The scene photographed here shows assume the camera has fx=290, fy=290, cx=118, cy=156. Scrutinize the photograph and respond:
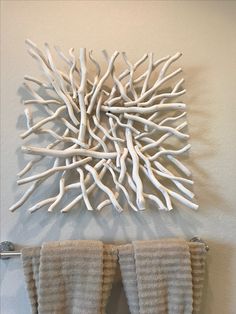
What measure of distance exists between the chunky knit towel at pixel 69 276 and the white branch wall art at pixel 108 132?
0.42 feet

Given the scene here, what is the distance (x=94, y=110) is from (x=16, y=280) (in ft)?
2.04

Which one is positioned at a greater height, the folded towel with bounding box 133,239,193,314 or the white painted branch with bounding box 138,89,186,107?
the white painted branch with bounding box 138,89,186,107

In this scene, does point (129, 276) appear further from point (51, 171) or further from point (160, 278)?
point (51, 171)

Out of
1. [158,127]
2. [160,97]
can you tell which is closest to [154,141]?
[158,127]

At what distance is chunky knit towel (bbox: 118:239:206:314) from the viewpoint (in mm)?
847

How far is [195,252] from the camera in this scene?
2.95 feet

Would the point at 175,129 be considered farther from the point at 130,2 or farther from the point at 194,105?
the point at 130,2

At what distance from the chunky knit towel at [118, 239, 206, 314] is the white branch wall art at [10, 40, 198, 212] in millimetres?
132

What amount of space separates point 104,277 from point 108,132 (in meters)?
0.46

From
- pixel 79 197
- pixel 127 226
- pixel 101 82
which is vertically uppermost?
pixel 101 82

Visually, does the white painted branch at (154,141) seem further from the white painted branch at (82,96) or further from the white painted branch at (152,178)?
the white painted branch at (82,96)

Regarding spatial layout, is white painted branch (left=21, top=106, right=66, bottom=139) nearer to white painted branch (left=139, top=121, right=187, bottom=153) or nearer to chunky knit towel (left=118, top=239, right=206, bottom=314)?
white painted branch (left=139, top=121, right=187, bottom=153)

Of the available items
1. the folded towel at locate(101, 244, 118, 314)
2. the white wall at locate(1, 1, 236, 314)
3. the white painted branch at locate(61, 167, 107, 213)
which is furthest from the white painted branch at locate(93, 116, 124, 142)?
the folded towel at locate(101, 244, 118, 314)

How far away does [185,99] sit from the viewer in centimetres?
104
